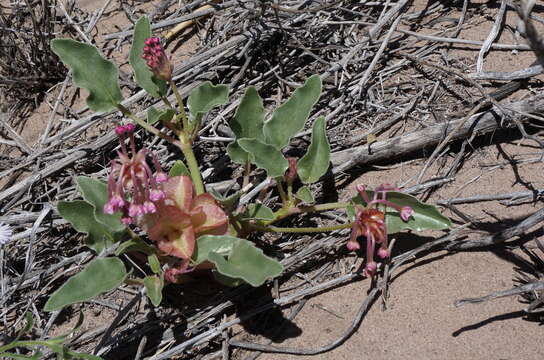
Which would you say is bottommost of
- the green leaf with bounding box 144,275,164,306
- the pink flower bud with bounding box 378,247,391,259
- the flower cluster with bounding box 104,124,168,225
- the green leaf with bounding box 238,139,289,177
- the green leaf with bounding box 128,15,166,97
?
the pink flower bud with bounding box 378,247,391,259

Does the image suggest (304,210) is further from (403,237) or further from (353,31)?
(353,31)

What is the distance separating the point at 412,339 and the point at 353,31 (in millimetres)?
1406

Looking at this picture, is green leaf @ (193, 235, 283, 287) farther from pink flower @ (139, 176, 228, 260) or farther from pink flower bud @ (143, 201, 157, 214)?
pink flower bud @ (143, 201, 157, 214)

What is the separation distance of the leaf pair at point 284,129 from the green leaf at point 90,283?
564 mm

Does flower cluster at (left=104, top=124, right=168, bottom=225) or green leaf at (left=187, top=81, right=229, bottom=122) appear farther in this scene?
green leaf at (left=187, top=81, right=229, bottom=122)

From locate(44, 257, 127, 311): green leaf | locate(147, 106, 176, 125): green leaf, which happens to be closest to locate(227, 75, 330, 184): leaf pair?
locate(147, 106, 176, 125): green leaf

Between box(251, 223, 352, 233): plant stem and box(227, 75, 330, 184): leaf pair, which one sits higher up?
box(227, 75, 330, 184): leaf pair

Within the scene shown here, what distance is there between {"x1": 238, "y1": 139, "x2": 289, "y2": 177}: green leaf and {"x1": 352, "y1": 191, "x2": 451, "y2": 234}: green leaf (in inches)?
14.4

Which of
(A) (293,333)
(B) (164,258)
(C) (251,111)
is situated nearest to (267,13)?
(C) (251,111)

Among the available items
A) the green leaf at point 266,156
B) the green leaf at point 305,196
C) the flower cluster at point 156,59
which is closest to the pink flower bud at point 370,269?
the green leaf at point 305,196

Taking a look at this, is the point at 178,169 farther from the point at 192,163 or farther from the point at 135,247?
the point at 135,247

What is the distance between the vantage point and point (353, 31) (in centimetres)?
276

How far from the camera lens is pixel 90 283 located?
75.9 inches

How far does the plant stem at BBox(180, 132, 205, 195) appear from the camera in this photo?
2.22 m
